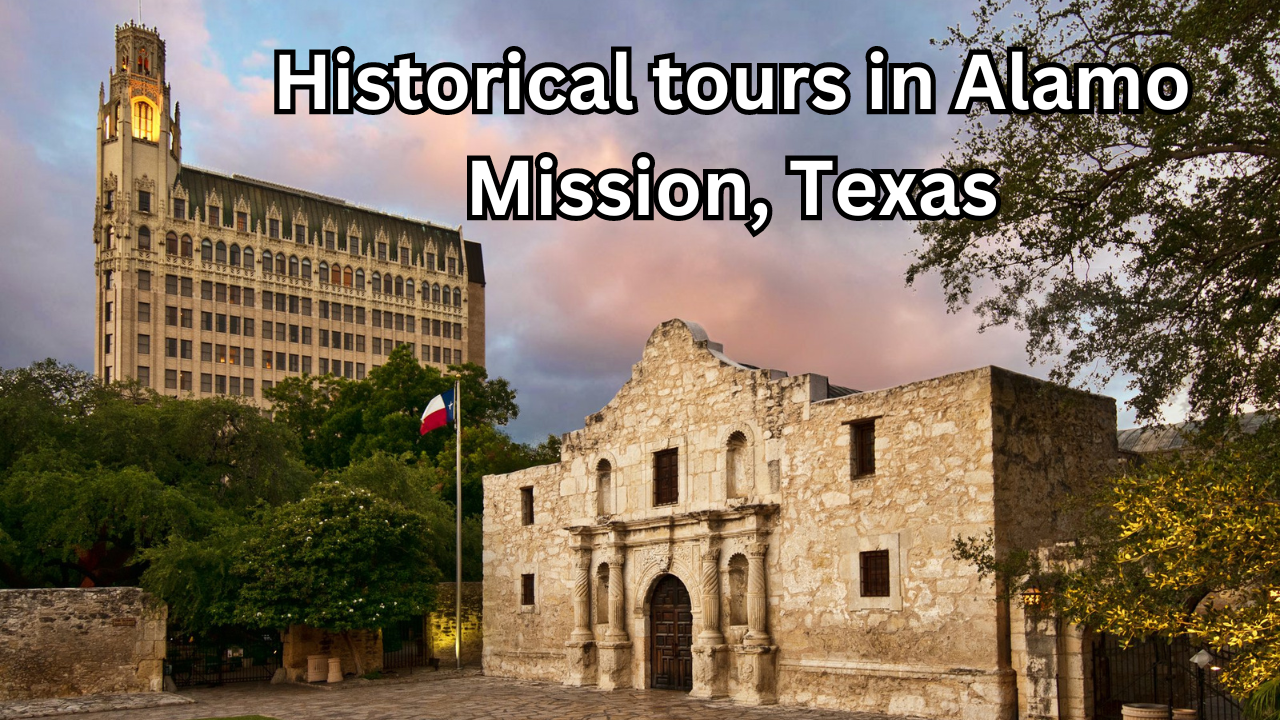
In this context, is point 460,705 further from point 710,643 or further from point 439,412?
point 439,412

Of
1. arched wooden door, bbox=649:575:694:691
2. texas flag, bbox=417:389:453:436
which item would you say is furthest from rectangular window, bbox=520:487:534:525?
arched wooden door, bbox=649:575:694:691

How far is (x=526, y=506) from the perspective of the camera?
28.7 meters

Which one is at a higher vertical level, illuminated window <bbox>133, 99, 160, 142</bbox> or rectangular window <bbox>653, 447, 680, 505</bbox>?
illuminated window <bbox>133, 99, 160, 142</bbox>

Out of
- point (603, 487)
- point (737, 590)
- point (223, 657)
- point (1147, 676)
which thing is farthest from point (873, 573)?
point (223, 657)

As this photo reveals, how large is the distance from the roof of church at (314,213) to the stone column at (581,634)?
6364 centimetres

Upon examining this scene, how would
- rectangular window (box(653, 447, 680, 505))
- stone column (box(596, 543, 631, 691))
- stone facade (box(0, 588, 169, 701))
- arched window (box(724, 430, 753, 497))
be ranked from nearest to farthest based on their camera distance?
arched window (box(724, 430, 753, 497)) < stone facade (box(0, 588, 169, 701)) < rectangular window (box(653, 447, 680, 505)) < stone column (box(596, 543, 631, 691))

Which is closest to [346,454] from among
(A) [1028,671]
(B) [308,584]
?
(B) [308,584]

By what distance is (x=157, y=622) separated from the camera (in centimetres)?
2520

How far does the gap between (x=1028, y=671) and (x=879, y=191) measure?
7493mm

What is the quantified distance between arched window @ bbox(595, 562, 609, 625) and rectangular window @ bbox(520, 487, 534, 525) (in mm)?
3235

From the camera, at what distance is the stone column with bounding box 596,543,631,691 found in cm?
2445

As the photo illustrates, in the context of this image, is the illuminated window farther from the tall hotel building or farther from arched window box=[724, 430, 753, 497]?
arched window box=[724, 430, 753, 497]

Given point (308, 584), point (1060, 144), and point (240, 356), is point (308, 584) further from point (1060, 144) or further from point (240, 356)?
point (240, 356)

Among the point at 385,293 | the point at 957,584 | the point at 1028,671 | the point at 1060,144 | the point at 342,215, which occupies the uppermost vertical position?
the point at 342,215
